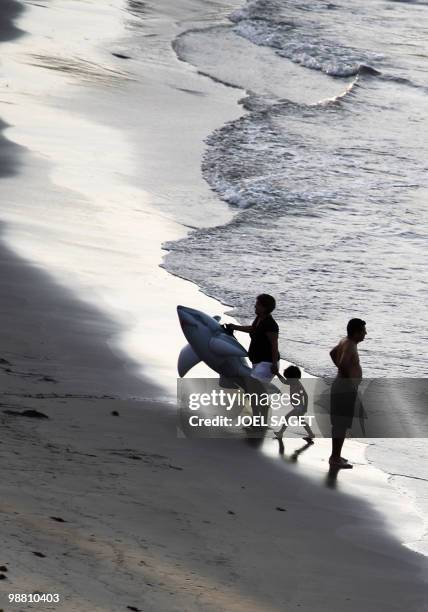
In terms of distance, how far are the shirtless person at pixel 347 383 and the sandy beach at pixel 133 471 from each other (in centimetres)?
33

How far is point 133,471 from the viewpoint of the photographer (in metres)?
8.05

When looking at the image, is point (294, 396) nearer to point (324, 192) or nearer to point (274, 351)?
point (274, 351)

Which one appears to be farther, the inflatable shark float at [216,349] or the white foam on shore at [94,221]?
the white foam on shore at [94,221]

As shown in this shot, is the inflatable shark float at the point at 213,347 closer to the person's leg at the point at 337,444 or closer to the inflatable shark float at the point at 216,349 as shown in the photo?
the inflatable shark float at the point at 216,349

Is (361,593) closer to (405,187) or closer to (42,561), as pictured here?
(42,561)

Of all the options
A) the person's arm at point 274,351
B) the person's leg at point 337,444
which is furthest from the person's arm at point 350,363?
the person's arm at point 274,351

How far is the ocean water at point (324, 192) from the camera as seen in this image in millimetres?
12828

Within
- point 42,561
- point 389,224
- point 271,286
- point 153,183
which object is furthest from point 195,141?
point 42,561

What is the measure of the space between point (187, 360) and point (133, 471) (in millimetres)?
1913

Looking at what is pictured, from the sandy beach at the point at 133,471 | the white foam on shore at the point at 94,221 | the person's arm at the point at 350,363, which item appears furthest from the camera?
the white foam on shore at the point at 94,221

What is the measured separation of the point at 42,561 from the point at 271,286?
8.34 meters

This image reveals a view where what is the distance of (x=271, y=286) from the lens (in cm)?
1423

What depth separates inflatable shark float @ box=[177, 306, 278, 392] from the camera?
955 centimetres

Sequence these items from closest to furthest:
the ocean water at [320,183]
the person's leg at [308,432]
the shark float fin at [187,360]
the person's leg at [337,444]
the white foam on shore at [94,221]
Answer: the person's leg at [337,444] → the person's leg at [308,432] → the shark float fin at [187,360] → the white foam on shore at [94,221] → the ocean water at [320,183]
